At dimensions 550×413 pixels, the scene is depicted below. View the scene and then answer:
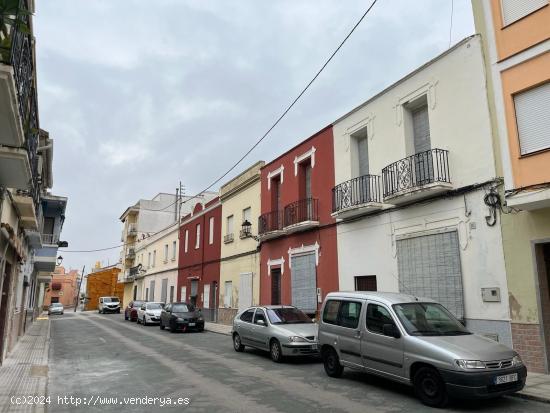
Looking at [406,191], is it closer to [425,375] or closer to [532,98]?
[532,98]

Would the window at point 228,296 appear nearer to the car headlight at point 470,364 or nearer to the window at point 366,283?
the window at point 366,283

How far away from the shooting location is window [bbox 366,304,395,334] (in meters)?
8.17

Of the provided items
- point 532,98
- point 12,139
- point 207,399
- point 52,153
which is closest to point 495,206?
point 532,98

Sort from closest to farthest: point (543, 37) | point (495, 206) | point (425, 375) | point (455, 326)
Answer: point (425, 375) → point (455, 326) → point (543, 37) → point (495, 206)

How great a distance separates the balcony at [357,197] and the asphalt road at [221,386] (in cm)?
485

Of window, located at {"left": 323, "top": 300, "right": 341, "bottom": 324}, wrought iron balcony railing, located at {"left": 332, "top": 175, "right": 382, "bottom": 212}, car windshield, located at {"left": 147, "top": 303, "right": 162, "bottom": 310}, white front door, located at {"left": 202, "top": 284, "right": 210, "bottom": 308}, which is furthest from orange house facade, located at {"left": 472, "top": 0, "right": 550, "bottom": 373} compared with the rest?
car windshield, located at {"left": 147, "top": 303, "right": 162, "bottom": 310}

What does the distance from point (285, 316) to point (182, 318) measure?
389 inches

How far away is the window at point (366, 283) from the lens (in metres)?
13.9

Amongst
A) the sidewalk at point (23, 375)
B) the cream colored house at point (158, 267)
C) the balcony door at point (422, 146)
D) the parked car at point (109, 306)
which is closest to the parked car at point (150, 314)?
the cream colored house at point (158, 267)

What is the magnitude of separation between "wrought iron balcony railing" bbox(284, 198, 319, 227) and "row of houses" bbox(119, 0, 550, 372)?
0.06 metres

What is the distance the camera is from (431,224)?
1173cm

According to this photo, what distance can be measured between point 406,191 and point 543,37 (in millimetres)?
4576

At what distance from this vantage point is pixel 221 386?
335 inches

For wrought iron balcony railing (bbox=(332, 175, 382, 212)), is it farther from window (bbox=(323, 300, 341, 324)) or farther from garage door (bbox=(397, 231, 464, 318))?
window (bbox=(323, 300, 341, 324))
